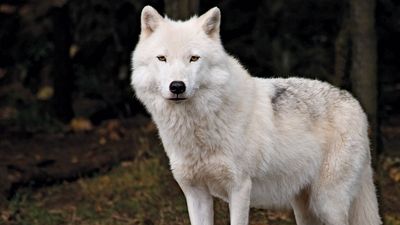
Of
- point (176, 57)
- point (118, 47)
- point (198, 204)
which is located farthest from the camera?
point (118, 47)

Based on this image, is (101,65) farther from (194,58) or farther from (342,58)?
(194,58)

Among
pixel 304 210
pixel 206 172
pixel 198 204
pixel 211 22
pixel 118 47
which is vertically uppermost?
pixel 211 22

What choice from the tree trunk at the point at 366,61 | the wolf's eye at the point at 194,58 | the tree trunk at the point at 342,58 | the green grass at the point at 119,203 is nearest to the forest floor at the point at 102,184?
the green grass at the point at 119,203

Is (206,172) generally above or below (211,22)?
below

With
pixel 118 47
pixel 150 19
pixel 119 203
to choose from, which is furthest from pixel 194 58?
pixel 118 47

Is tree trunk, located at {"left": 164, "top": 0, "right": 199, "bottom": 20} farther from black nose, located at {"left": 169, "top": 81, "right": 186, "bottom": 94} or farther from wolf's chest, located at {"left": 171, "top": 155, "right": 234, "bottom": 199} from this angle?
black nose, located at {"left": 169, "top": 81, "right": 186, "bottom": 94}

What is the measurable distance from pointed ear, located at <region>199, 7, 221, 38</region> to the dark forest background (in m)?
3.68

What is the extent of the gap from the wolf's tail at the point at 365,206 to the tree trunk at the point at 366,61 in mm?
1175

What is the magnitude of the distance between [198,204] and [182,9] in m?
2.91

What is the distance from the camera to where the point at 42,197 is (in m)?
8.23

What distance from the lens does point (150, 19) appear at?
16.0 feet

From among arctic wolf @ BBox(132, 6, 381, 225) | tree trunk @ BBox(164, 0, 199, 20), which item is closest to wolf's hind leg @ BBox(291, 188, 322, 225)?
arctic wolf @ BBox(132, 6, 381, 225)

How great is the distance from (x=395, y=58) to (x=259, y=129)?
6.81m

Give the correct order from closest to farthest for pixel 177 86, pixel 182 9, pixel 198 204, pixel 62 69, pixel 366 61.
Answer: pixel 177 86 < pixel 198 204 < pixel 366 61 < pixel 182 9 < pixel 62 69
